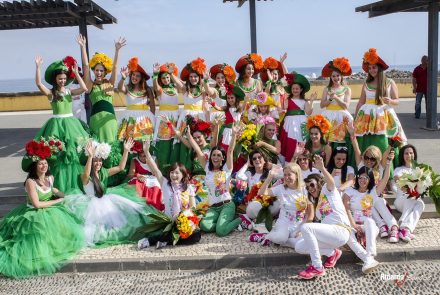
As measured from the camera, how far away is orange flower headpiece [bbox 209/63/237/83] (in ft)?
25.1

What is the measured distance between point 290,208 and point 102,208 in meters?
2.30

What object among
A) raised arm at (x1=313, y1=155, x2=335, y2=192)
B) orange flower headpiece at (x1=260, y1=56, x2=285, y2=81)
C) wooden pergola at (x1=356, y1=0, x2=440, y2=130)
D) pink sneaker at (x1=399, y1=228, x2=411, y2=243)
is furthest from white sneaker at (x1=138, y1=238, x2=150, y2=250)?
wooden pergola at (x1=356, y1=0, x2=440, y2=130)

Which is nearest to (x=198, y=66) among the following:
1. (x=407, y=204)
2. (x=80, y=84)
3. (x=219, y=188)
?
(x=80, y=84)

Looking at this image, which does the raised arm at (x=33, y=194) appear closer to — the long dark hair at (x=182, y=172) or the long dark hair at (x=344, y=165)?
the long dark hair at (x=182, y=172)

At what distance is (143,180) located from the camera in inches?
259

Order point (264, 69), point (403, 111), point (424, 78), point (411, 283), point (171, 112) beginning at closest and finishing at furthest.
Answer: point (411, 283)
point (171, 112)
point (264, 69)
point (424, 78)
point (403, 111)

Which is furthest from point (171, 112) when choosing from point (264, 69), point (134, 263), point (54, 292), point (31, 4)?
point (31, 4)

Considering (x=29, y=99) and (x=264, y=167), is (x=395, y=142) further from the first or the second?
(x=29, y=99)

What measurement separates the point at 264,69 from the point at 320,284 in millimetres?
4326

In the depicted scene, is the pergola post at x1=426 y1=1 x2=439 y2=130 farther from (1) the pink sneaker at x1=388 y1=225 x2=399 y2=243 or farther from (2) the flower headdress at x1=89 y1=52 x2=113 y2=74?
(2) the flower headdress at x1=89 y1=52 x2=113 y2=74

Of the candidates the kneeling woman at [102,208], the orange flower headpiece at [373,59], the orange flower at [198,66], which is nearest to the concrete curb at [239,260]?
the kneeling woman at [102,208]

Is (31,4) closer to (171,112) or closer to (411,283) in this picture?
(171,112)

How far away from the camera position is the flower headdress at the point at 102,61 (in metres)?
7.12

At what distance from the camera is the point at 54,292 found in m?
4.79
